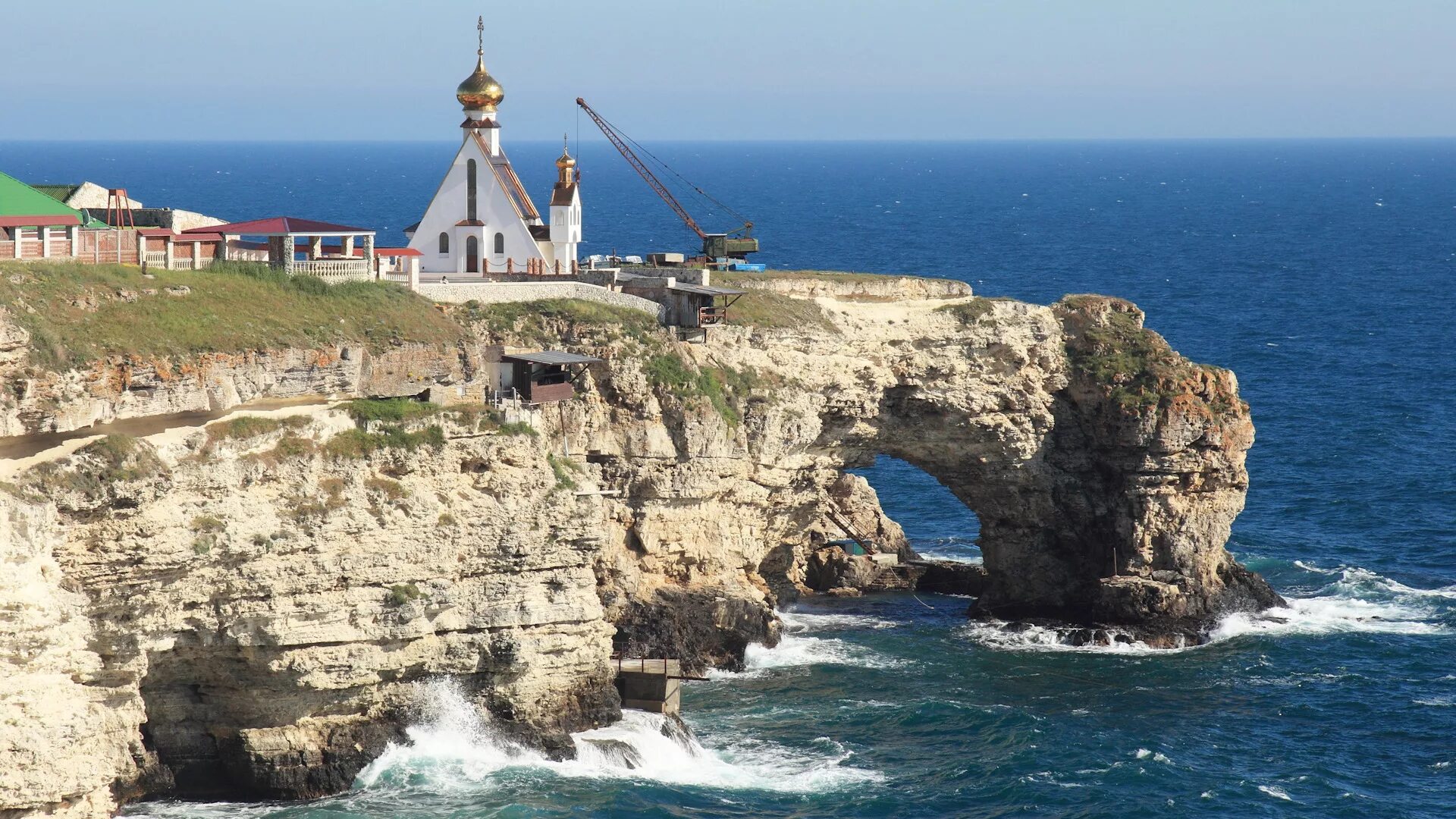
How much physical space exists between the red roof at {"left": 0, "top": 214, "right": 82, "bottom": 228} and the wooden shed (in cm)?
1508

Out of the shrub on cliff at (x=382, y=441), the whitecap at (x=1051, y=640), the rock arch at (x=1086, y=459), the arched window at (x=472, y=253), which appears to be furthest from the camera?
the arched window at (x=472, y=253)

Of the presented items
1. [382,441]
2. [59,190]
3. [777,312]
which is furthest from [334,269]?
[777,312]

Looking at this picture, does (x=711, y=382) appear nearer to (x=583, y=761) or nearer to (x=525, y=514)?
(x=525, y=514)

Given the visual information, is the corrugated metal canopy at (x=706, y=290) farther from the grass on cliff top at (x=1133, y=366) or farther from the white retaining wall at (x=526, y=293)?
the grass on cliff top at (x=1133, y=366)

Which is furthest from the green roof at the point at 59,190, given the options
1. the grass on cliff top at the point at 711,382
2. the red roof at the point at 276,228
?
the grass on cliff top at the point at 711,382

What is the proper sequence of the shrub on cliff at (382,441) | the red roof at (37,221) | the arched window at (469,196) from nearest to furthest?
the shrub on cliff at (382,441), the red roof at (37,221), the arched window at (469,196)

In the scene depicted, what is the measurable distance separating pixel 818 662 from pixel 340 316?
71.3ft

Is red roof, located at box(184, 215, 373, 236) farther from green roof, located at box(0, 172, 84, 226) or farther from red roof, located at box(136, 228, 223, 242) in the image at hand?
green roof, located at box(0, 172, 84, 226)

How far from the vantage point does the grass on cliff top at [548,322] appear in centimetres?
6900

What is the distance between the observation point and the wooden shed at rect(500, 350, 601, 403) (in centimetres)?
6554

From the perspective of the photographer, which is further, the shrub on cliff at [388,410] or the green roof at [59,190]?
the green roof at [59,190]

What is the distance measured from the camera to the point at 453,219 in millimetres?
81375

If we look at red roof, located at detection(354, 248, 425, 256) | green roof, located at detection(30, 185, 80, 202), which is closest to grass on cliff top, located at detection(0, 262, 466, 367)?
red roof, located at detection(354, 248, 425, 256)

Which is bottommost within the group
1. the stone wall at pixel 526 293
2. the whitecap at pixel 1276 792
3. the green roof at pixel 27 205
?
the whitecap at pixel 1276 792
